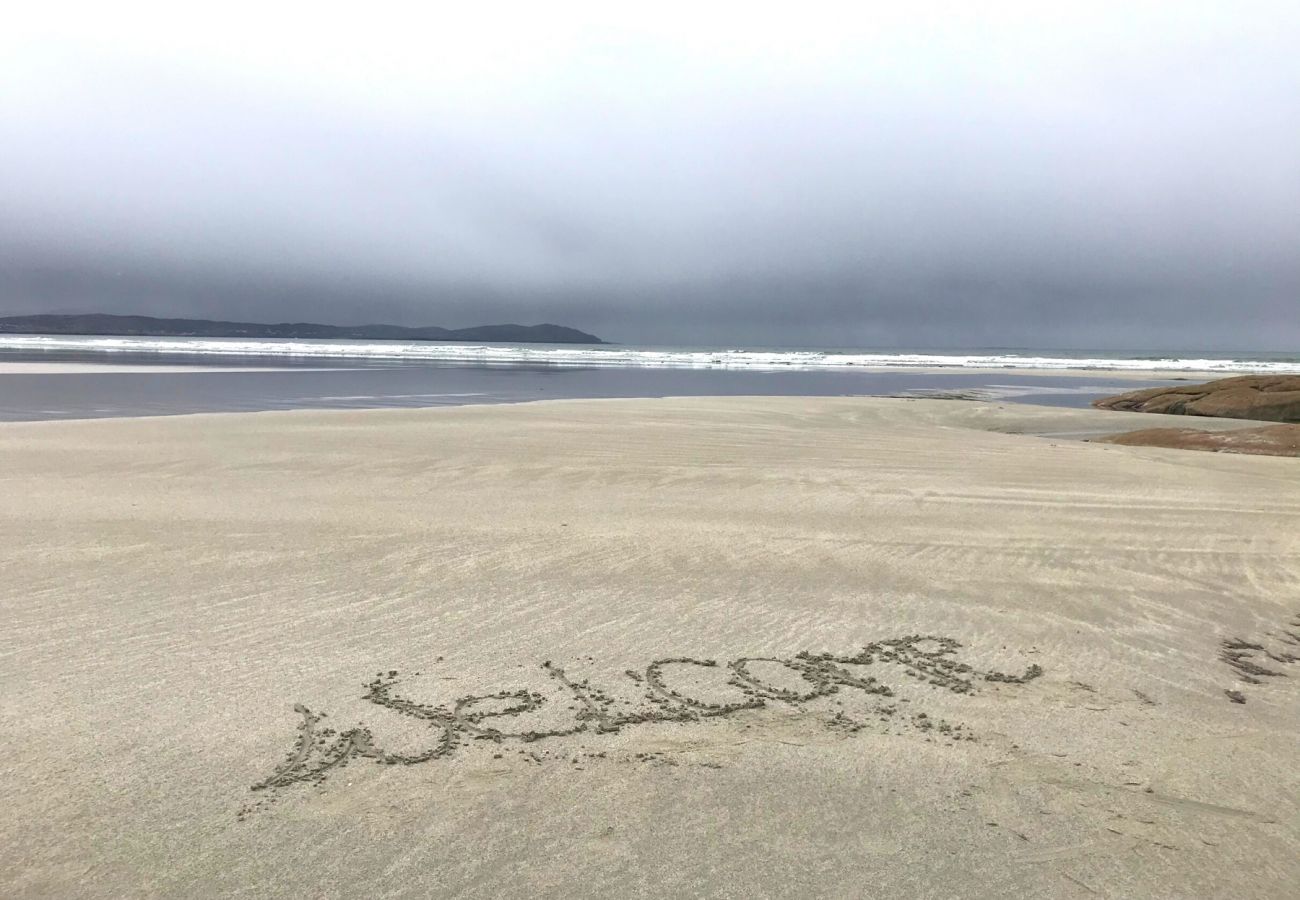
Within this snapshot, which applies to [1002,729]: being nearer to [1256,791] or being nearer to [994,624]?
[1256,791]

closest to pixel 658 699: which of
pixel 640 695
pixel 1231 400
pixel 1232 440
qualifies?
pixel 640 695

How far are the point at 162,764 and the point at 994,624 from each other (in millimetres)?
→ 4311

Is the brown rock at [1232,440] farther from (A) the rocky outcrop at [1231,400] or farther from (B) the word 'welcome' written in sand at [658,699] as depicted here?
(B) the word 'welcome' written in sand at [658,699]

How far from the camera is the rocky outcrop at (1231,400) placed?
1838 centimetres

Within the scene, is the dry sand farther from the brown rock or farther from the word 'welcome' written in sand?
the brown rock

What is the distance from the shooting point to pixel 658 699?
3.69 m

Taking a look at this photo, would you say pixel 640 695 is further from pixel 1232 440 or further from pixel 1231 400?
pixel 1231 400

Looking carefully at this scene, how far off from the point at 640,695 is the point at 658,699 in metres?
0.09

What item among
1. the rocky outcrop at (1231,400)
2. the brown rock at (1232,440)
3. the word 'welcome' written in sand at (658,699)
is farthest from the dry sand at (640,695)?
the rocky outcrop at (1231,400)

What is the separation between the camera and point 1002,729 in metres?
3.48

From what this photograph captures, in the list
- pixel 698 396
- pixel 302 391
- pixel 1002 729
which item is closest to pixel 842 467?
pixel 1002 729

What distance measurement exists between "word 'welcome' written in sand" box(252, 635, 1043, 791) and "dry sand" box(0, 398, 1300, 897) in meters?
0.02

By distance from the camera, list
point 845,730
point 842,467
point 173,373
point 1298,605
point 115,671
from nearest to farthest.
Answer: point 845,730
point 115,671
point 1298,605
point 842,467
point 173,373

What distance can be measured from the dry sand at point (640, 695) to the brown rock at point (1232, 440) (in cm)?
487
